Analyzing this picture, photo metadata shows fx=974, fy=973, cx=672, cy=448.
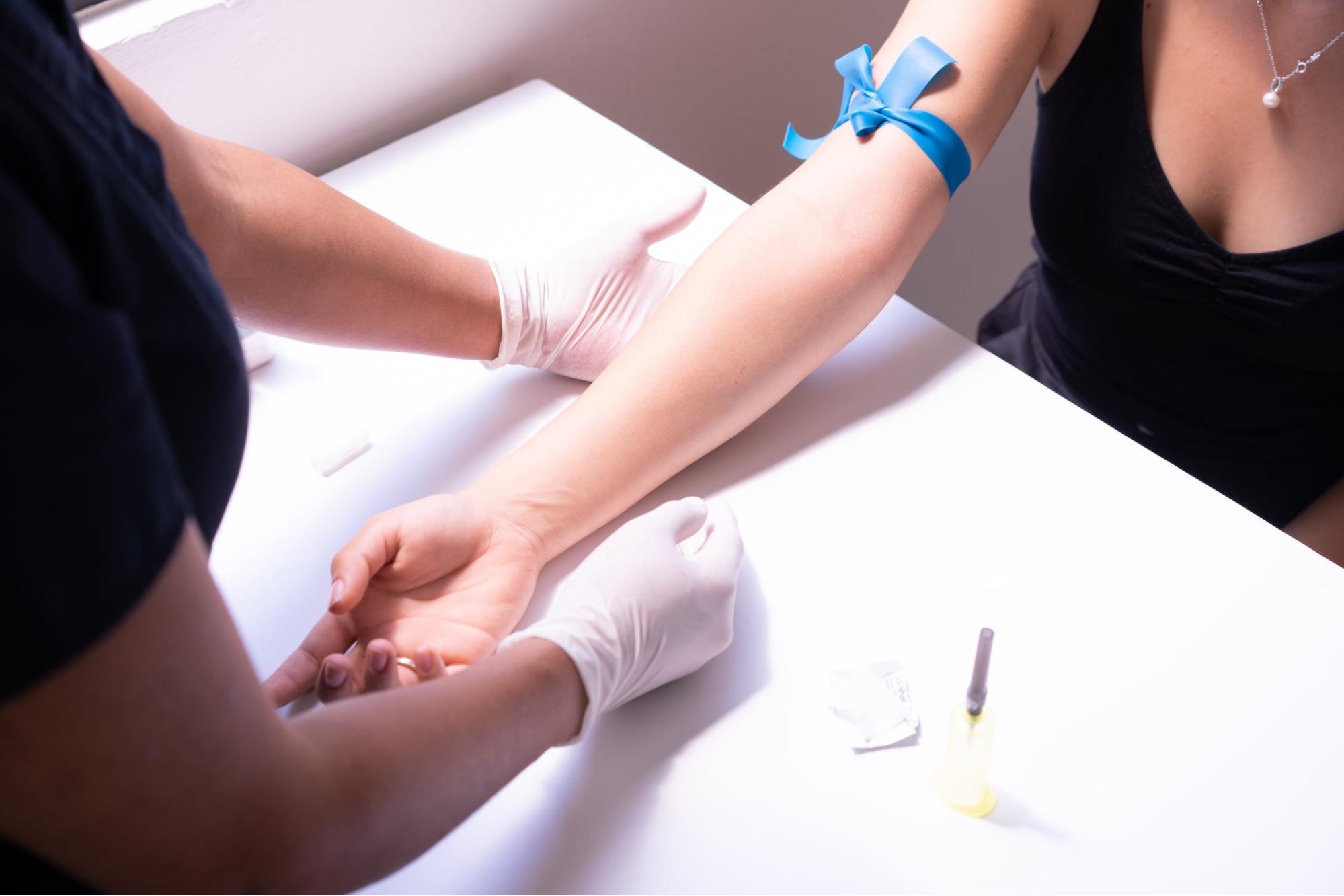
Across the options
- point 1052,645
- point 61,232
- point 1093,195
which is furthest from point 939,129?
point 61,232

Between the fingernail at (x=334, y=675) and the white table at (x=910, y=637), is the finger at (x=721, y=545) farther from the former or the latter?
the fingernail at (x=334, y=675)

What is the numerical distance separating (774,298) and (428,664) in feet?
1.44

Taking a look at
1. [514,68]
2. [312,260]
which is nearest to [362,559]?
[312,260]

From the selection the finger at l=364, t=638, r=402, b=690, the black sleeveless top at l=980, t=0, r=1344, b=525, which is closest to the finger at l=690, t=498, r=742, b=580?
the finger at l=364, t=638, r=402, b=690

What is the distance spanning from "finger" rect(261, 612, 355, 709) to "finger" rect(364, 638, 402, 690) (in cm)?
5

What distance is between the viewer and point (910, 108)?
928mm

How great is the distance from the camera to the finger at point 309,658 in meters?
0.70

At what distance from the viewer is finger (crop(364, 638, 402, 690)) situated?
692 millimetres

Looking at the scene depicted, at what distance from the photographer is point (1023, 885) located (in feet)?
2.01

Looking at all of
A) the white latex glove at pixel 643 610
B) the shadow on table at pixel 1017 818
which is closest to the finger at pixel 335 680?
the white latex glove at pixel 643 610

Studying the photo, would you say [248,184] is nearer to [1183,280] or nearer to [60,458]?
[60,458]

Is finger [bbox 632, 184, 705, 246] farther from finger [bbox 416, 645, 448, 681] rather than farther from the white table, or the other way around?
finger [bbox 416, 645, 448, 681]

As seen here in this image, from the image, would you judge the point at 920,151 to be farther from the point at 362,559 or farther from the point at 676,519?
the point at 362,559

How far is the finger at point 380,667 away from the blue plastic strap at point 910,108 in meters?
0.64
